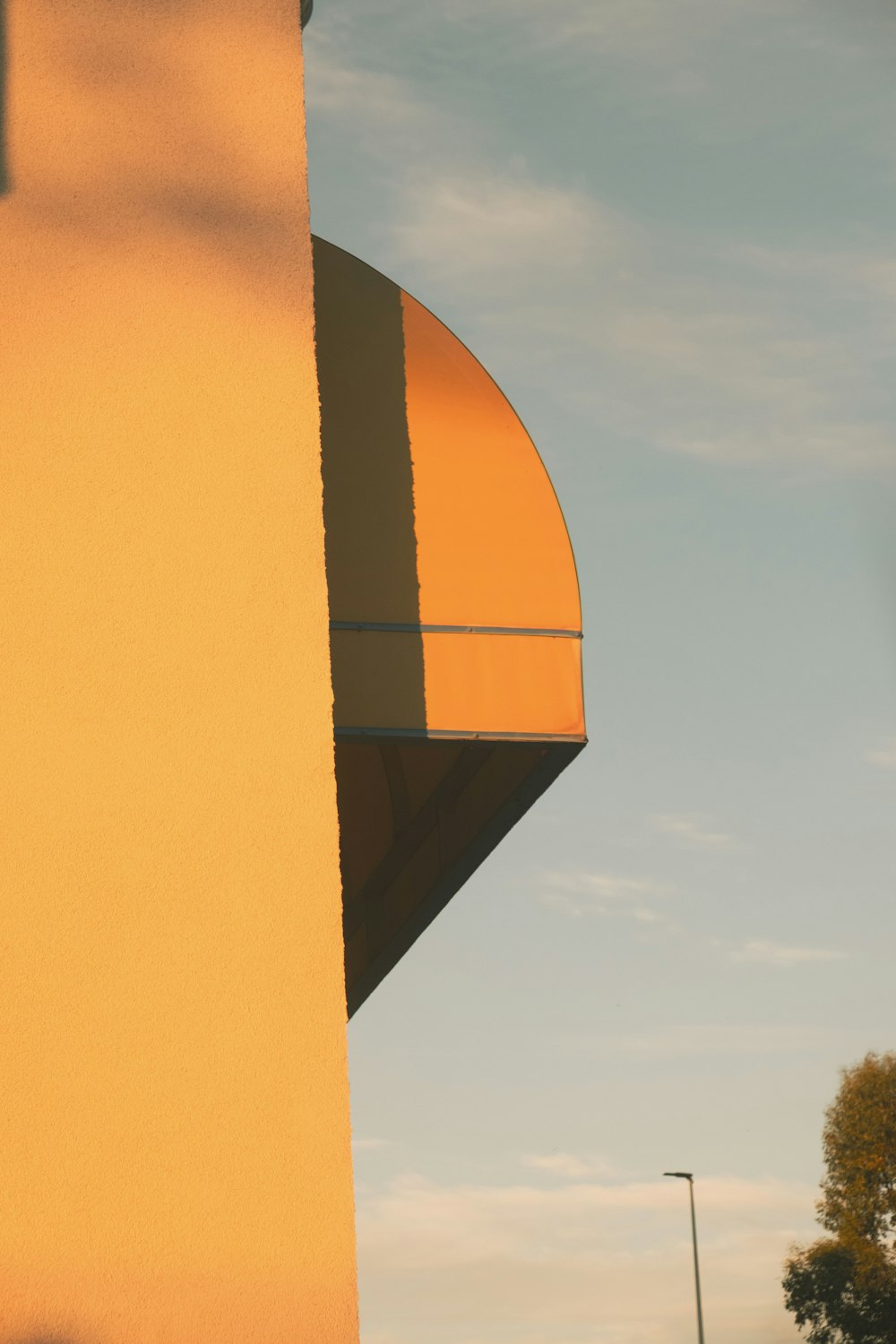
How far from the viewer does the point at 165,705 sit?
404cm

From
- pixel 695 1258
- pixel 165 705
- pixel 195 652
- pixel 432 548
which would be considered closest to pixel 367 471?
pixel 432 548

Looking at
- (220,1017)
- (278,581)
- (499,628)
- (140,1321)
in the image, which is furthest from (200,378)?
(140,1321)

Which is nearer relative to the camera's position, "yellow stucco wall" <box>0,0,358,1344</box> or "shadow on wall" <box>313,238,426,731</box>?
"yellow stucco wall" <box>0,0,358,1344</box>

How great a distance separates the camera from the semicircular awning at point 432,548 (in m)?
4.98

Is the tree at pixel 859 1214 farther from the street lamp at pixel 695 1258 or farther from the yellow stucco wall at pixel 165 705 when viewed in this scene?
the yellow stucco wall at pixel 165 705

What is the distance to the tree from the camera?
39531mm

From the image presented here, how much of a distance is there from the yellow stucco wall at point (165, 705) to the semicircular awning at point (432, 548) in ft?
2.28

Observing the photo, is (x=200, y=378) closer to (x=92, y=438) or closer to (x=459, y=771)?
(x=92, y=438)

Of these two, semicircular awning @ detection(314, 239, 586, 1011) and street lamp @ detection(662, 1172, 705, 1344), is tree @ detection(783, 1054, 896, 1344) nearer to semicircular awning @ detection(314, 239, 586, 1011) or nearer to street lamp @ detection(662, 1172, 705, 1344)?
street lamp @ detection(662, 1172, 705, 1344)

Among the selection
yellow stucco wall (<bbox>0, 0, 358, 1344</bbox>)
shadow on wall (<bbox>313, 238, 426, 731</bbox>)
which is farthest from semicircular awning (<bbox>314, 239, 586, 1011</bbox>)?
yellow stucco wall (<bbox>0, 0, 358, 1344</bbox>)

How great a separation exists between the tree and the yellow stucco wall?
39.4 metres

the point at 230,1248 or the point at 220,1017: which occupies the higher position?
the point at 220,1017

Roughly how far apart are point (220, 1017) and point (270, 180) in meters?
2.49

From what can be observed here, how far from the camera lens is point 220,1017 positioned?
384 cm
